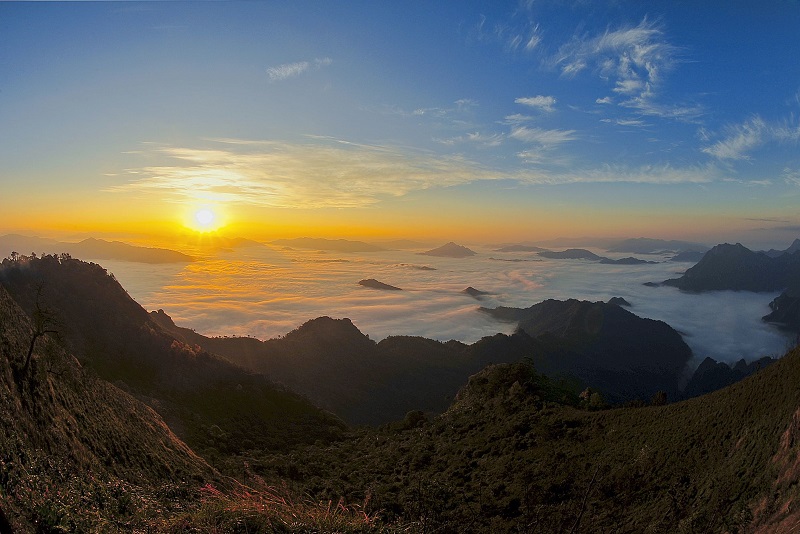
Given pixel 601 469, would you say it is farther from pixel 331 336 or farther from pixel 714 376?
pixel 714 376

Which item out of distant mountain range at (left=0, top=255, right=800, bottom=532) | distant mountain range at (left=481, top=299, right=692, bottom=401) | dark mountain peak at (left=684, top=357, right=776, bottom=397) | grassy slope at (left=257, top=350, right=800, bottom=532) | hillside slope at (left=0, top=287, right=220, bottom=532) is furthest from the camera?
distant mountain range at (left=481, top=299, right=692, bottom=401)

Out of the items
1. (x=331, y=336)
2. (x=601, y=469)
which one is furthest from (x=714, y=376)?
(x=601, y=469)

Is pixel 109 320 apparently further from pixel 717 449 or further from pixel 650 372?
pixel 650 372

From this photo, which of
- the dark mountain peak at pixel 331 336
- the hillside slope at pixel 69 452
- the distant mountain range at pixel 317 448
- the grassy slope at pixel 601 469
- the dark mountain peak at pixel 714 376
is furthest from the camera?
the dark mountain peak at pixel 714 376

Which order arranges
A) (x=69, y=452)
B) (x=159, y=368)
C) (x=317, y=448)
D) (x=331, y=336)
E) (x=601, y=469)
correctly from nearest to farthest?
(x=69, y=452)
(x=601, y=469)
(x=317, y=448)
(x=159, y=368)
(x=331, y=336)

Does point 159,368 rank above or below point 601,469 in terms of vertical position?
below

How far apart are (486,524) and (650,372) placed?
182 metres

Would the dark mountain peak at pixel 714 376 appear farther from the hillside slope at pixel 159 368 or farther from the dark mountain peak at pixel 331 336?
the hillside slope at pixel 159 368

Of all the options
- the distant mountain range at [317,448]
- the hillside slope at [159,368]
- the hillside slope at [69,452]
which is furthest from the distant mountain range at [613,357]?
the hillside slope at [69,452]

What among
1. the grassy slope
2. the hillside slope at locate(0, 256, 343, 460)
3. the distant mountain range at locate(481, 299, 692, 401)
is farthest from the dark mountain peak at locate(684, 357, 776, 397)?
the grassy slope

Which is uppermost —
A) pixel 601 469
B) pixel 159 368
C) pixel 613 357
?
pixel 601 469

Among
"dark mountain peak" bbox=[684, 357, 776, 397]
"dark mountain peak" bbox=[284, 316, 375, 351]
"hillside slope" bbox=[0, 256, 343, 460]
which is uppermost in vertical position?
"hillside slope" bbox=[0, 256, 343, 460]

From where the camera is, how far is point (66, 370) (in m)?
19.0

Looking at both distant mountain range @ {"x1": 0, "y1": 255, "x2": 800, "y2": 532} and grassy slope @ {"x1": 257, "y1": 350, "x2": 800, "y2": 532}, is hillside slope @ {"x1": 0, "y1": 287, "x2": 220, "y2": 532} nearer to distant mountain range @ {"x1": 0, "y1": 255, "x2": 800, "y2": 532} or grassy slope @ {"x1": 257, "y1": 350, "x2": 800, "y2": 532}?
distant mountain range @ {"x1": 0, "y1": 255, "x2": 800, "y2": 532}
